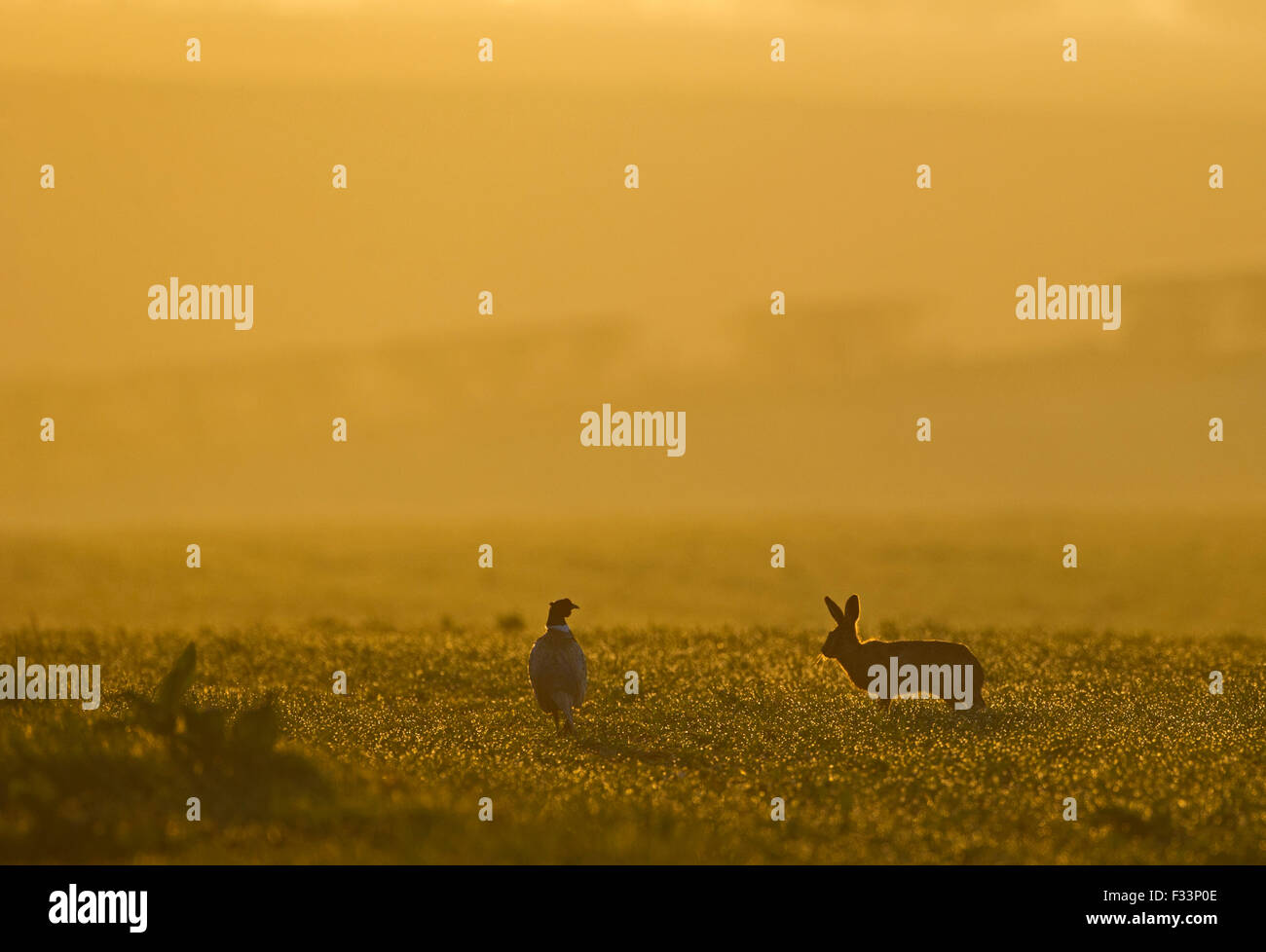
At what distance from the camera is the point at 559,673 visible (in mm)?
22016

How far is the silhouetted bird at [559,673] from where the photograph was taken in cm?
2203

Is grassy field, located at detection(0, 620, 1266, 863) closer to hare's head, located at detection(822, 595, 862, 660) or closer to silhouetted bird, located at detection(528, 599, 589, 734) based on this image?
silhouetted bird, located at detection(528, 599, 589, 734)

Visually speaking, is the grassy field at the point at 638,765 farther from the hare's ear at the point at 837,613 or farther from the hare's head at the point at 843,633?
the hare's ear at the point at 837,613

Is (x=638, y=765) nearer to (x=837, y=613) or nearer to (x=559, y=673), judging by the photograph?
(x=559, y=673)

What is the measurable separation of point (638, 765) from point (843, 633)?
21.4 feet

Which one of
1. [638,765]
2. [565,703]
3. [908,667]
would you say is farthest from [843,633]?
[638,765]

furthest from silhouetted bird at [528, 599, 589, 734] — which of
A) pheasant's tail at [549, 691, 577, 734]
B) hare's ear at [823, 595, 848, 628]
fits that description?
hare's ear at [823, 595, 848, 628]

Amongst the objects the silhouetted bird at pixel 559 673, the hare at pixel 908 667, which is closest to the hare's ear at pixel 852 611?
the hare at pixel 908 667

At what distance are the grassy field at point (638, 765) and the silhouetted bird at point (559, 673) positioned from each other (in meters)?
0.49

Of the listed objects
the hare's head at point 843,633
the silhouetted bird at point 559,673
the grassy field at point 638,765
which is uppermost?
the hare's head at point 843,633
